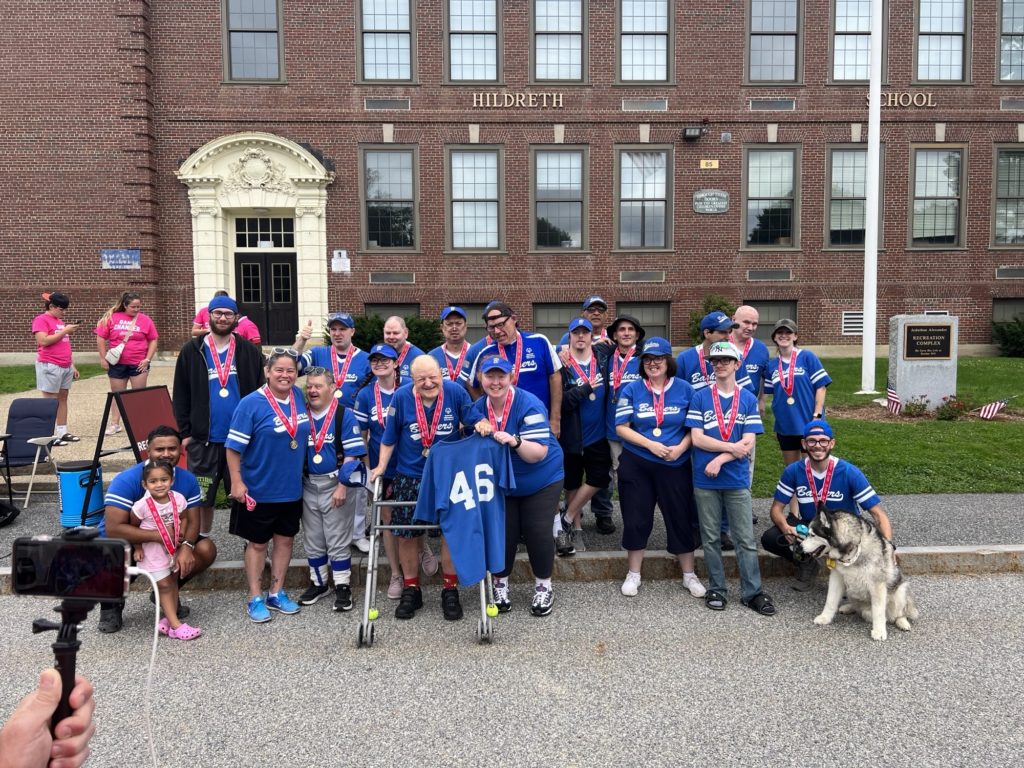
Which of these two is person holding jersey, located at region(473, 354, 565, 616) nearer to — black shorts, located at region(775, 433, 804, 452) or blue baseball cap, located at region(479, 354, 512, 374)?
blue baseball cap, located at region(479, 354, 512, 374)

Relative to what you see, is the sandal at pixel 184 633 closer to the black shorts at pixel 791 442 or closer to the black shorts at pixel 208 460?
the black shorts at pixel 208 460

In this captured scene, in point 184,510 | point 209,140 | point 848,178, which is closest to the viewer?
point 184,510

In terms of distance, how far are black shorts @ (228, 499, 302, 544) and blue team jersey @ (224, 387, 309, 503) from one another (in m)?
0.08

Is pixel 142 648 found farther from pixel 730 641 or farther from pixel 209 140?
pixel 209 140

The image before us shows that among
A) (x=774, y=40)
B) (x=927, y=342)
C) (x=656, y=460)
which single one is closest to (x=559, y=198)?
(x=774, y=40)

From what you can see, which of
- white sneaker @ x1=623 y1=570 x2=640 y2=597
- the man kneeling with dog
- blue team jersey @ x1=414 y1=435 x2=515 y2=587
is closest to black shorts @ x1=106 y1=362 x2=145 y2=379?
blue team jersey @ x1=414 y1=435 x2=515 y2=587

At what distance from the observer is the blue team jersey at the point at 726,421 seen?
5098 mm

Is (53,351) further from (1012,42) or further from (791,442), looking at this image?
(1012,42)

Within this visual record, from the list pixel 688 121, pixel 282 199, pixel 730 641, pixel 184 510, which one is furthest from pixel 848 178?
pixel 184 510

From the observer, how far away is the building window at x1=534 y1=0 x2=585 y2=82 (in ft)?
61.6

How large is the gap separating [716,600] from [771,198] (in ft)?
55.1

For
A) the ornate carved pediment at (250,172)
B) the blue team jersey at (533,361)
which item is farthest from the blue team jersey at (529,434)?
the ornate carved pediment at (250,172)

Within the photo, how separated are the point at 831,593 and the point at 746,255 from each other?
16.0 m

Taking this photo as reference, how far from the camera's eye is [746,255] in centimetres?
1947
